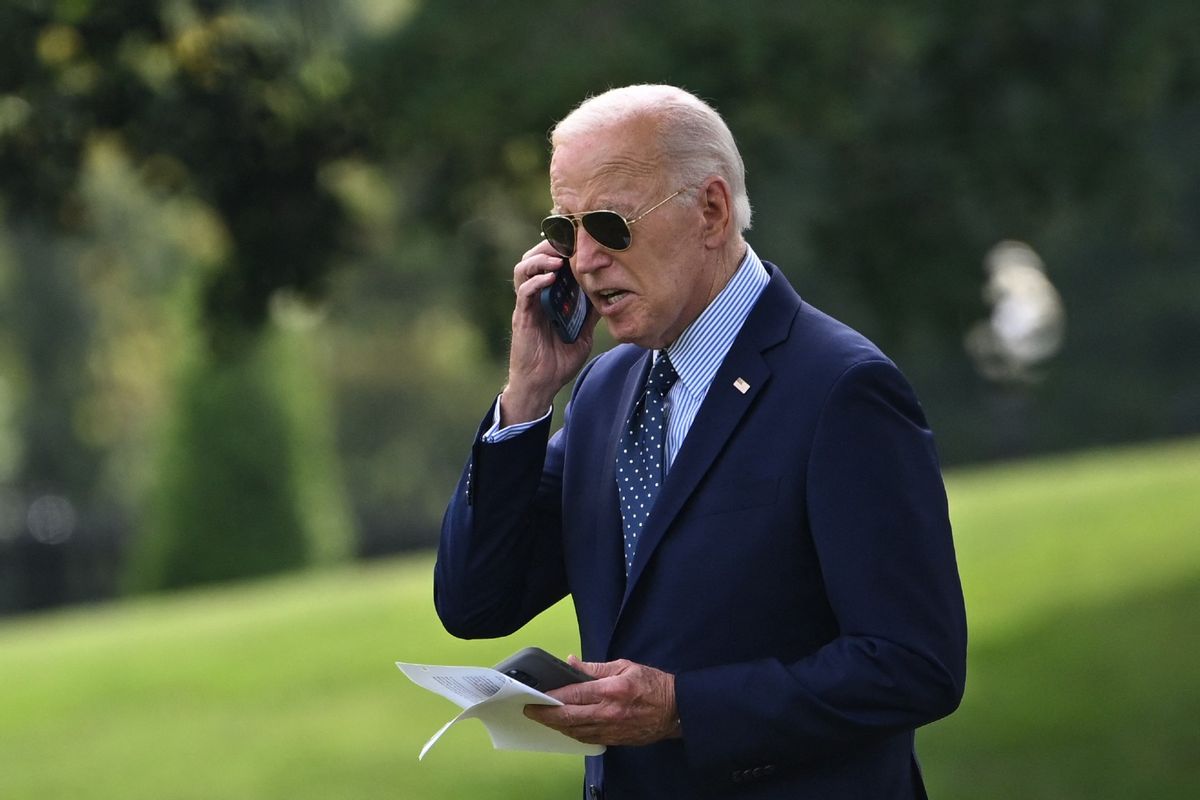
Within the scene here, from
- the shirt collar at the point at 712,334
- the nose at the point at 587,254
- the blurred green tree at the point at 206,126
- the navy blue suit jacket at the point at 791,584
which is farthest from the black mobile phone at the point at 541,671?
the blurred green tree at the point at 206,126

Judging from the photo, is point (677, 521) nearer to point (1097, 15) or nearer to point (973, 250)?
point (1097, 15)

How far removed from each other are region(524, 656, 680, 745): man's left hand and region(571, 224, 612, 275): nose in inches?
23.4

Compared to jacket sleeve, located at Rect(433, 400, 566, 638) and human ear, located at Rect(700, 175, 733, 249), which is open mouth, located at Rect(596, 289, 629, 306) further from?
jacket sleeve, located at Rect(433, 400, 566, 638)

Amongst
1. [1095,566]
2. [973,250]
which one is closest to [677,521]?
[973,250]

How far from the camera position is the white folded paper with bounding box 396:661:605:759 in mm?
2453

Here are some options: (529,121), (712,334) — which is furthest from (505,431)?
(529,121)

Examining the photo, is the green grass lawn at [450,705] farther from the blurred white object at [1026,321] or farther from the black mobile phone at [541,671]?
the blurred white object at [1026,321]

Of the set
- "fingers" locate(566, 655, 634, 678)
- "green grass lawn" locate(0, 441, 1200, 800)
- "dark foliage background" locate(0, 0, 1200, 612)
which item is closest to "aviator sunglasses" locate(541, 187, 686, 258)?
"fingers" locate(566, 655, 634, 678)

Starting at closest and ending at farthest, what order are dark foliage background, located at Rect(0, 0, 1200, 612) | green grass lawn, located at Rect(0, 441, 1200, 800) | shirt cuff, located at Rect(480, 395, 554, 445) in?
shirt cuff, located at Rect(480, 395, 554, 445) → dark foliage background, located at Rect(0, 0, 1200, 612) → green grass lawn, located at Rect(0, 441, 1200, 800)

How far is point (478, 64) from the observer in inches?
272

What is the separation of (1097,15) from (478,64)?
2808 mm

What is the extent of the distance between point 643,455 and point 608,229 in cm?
36

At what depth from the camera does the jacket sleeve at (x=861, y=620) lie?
8.00 ft

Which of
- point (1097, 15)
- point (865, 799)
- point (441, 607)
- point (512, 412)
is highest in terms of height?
point (1097, 15)
